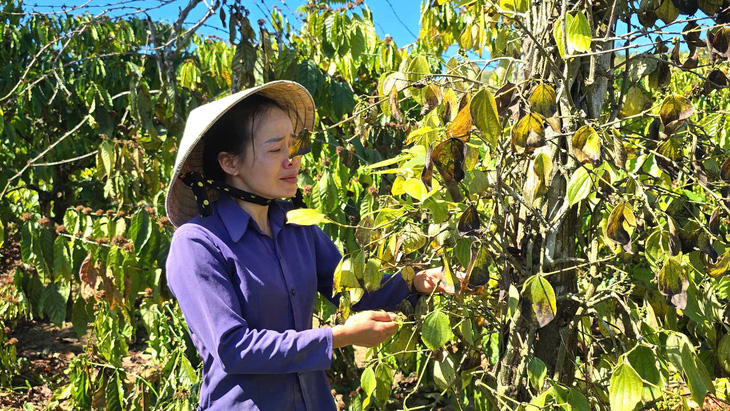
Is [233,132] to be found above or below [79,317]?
above

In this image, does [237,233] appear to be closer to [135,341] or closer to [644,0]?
[644,0]

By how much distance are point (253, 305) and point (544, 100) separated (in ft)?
2.28

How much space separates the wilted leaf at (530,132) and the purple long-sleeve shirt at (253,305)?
1.71 feet

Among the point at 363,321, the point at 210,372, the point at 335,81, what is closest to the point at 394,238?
the point at 363,321

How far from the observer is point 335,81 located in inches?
119

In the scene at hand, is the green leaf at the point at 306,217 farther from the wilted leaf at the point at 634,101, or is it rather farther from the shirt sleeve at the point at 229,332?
the wilted leaf at the point at 634,101

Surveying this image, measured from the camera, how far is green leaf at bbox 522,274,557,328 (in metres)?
1.17

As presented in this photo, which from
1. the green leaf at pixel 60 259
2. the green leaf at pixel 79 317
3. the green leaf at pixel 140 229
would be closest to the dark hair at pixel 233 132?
the green leaf at pixel 140 229

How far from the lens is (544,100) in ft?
3.76

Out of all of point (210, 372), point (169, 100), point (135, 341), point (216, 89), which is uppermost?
point (216, 89)

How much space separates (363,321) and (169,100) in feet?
5.74

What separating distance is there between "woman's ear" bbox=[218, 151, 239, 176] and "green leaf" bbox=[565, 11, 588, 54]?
2.45 ft

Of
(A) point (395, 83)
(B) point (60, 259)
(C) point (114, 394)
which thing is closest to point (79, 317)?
(B) point (60, 259)

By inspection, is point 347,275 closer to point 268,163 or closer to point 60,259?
point 268,163
